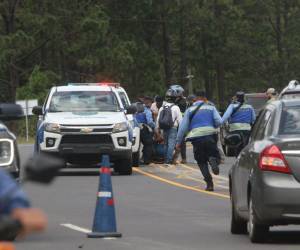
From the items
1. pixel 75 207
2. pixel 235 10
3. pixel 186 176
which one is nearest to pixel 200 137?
pixel 75 207

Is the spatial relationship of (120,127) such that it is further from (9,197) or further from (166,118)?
(9,197)

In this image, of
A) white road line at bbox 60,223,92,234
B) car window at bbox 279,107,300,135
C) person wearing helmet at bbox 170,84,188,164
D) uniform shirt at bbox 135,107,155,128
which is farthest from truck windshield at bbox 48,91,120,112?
car window at bbox 279,107,300,135

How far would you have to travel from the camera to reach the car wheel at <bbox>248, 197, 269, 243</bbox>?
489 inches

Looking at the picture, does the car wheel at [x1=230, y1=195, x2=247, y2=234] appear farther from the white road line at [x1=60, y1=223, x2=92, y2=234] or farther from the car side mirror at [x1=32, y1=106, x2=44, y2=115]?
the car side mirror at [x1=32, y1=106, x2=44, y2=115]

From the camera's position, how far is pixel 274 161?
12.0 meters

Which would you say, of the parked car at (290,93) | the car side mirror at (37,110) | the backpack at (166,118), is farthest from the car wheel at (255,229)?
the backpack at (166,118)

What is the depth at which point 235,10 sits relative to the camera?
8794cm

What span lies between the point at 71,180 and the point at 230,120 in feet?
20.2

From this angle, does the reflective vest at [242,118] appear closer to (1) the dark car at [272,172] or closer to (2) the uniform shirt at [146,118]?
(2) the uniform shirt at [146,118]

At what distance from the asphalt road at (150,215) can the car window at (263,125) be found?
107cm

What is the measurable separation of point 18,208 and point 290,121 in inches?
327

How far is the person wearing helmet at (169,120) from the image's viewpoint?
28.3 m

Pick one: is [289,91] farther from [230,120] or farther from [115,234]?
[230,120]

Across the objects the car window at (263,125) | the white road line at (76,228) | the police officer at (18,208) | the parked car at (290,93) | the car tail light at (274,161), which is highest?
the police officer at (18,208)
